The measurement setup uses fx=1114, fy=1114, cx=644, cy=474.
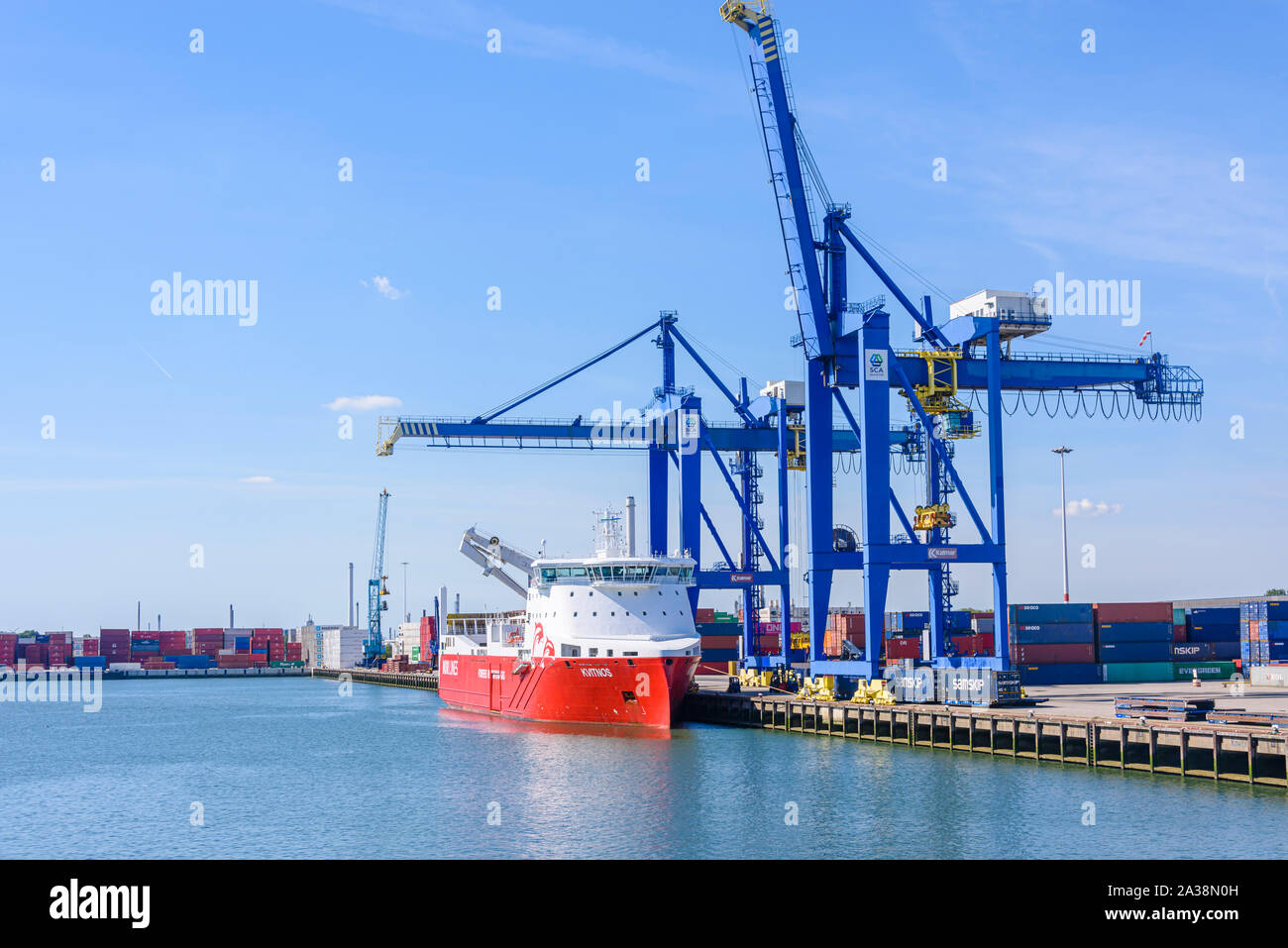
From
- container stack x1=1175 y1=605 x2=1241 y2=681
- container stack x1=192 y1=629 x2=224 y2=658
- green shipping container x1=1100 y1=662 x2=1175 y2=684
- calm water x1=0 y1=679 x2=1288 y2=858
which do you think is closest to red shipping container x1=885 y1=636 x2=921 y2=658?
green shipping container x1=1100 y1=662 x2=1175 y2=684

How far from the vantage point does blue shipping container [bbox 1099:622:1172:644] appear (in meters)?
66.3

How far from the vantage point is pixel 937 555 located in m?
48.3

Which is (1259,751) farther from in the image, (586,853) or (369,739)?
(369,739)

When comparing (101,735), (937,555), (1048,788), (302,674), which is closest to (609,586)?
(937,555)

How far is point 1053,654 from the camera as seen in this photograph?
214 feet

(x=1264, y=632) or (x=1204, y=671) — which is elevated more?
(x=1264, y=632)

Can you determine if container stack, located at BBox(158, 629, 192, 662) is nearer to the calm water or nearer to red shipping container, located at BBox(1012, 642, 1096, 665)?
the calm water

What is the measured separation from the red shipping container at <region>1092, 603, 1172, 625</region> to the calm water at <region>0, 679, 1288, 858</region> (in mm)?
27893

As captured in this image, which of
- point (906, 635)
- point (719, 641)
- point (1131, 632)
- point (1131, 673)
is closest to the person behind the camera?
point (1131, 673)

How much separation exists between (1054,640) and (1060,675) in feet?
7.15

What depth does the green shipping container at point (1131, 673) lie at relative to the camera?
6494cm

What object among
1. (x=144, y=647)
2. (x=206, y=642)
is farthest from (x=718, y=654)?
(x=144, y=647)

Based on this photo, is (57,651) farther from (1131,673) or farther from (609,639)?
(1131,673)
